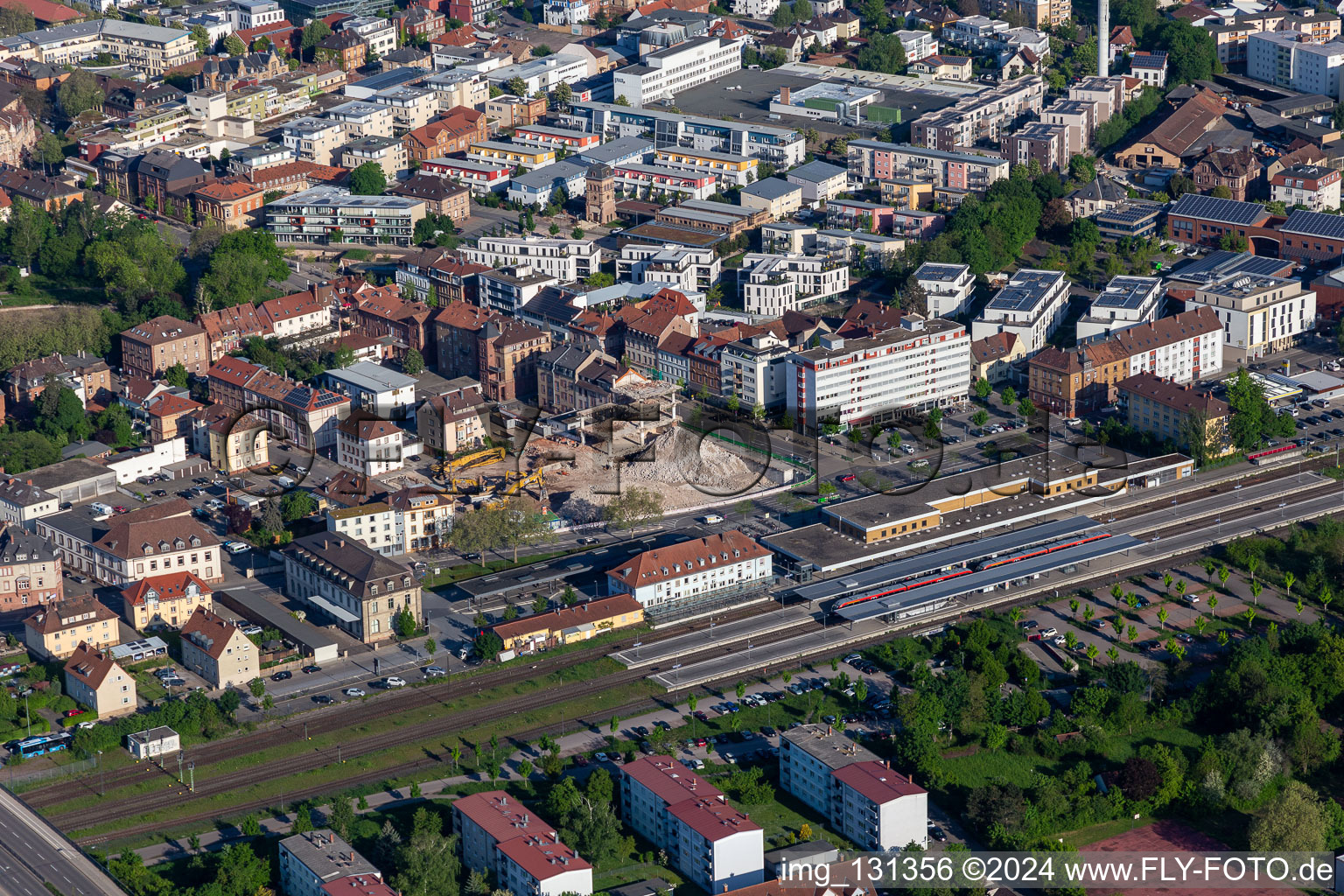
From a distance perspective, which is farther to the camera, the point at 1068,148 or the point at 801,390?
the point at 1068,148

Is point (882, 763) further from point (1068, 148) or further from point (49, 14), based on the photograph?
point (49, 14)

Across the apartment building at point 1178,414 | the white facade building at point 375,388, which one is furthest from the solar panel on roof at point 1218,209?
the white facade building at point 375,388

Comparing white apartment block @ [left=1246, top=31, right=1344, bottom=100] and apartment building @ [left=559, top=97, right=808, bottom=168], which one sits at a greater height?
white apartment block @ [left=1246, top=31, right=1344, bottom=100]

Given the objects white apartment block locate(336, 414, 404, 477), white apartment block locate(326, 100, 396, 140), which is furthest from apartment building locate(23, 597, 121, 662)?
white apartment block locate(326, 100, 396, 140)

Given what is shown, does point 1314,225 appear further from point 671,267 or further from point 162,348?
point 162,348

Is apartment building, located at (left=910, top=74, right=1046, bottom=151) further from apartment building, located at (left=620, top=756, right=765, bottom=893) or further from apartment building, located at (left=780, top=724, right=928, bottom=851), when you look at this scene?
apartment building, located at (left=620, top=756, right=765, bottom=893)

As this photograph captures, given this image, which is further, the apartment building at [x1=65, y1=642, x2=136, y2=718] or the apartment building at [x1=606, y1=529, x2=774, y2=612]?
the apartment building at [x1=606, y1=529, x2=774, y2=612]

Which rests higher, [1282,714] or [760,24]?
[760,24]

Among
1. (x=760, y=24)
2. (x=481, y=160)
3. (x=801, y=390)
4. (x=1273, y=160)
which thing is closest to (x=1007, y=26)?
(x=760, y=24)
